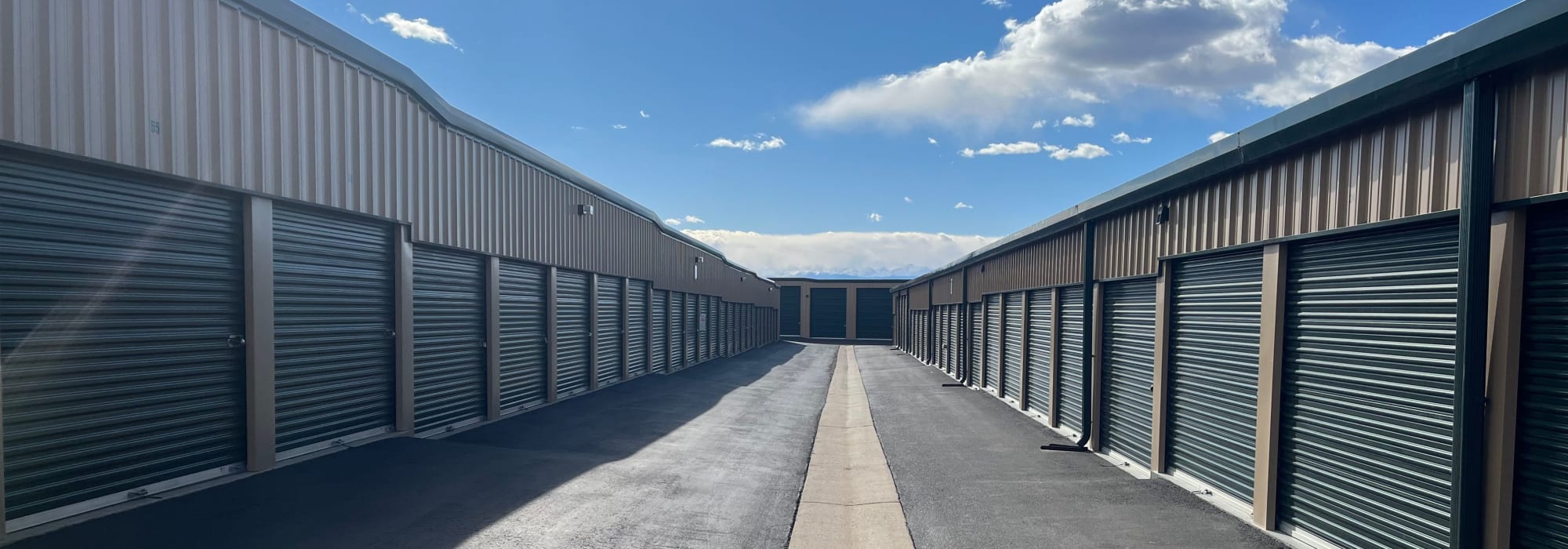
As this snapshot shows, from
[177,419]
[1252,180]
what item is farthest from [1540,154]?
[177,419]

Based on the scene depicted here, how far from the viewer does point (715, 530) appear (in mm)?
5824

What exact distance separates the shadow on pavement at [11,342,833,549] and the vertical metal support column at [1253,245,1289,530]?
4.25 meters

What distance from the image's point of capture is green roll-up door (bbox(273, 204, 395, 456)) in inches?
280

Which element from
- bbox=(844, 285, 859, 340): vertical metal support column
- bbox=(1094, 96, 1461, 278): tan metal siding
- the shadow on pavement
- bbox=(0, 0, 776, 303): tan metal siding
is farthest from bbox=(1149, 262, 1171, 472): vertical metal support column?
bbox=(844, 285, 859, 340): vertical metal support column

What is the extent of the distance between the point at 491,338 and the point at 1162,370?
963 centimetres

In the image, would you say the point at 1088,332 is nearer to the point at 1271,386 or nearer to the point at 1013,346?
the point at 1271,386

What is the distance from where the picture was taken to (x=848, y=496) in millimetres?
7203

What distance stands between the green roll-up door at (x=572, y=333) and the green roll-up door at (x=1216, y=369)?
34.0 feet

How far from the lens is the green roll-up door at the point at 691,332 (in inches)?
898

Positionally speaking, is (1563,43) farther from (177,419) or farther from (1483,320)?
(177,419)

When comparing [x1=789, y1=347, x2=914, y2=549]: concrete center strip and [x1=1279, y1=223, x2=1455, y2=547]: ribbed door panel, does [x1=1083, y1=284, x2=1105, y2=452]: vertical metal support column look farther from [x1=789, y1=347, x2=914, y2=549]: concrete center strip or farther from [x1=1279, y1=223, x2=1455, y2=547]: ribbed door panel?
[x1=1279, y1=223, x2=1455, y2=547]: ribbed door panel

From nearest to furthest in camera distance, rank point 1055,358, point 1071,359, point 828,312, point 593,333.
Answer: point 1071,359 → point 1055,358 → point 593,333 → point 828,312

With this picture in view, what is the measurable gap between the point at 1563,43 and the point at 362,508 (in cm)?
884

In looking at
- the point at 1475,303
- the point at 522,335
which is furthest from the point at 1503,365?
the point at 522,335
